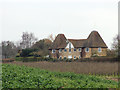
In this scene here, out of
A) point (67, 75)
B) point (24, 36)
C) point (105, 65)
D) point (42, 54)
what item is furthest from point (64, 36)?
point (67, 75)

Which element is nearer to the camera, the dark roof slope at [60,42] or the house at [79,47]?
the house at [79,47]

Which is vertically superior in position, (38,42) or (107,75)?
(38,42)

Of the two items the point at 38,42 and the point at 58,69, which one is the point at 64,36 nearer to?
the point at 38,42

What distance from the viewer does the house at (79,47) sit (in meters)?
51.2

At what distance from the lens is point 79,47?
5372 centimetres

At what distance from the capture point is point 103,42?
52.3m

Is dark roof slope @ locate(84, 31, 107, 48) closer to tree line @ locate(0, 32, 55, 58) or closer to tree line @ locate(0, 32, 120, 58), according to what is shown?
tree line @ locate(0, 32, 120, 58)

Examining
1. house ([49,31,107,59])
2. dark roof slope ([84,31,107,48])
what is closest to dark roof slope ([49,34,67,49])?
house ([49,31,107,59])

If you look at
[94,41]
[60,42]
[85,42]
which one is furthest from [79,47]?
[60,42]

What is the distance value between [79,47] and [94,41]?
13.9ft

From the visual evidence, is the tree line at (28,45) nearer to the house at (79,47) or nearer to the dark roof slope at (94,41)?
the house at (79,47)

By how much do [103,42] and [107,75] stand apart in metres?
31.7

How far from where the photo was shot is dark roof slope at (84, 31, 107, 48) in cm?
5126

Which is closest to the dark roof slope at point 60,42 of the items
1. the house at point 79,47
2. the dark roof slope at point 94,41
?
the house at point 79,47
